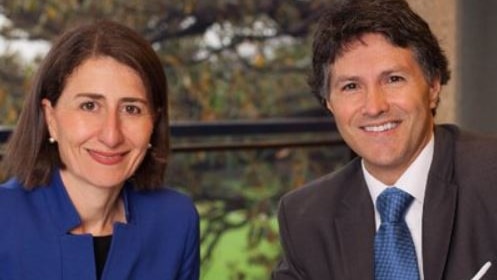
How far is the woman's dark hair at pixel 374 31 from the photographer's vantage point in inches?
76.2

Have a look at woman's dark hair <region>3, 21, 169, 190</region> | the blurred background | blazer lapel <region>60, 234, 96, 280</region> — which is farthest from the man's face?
the blurred background

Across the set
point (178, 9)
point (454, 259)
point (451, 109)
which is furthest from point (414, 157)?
point (178, 9)

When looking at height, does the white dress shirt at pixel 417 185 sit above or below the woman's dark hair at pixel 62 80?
below

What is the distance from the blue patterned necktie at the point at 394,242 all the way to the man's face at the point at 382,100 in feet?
0.24

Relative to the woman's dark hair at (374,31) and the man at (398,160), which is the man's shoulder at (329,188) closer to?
the man at (398,160)

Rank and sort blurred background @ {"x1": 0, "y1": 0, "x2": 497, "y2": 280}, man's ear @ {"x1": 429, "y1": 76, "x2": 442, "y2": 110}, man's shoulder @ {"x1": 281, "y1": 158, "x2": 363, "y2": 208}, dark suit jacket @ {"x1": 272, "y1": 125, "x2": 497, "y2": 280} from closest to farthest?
dark suit jacket @ {"x1": 272, "y1": 125, "x2": 497, "y2": 280}
man's ear @ {"x1": 429, "y1": 76, "x2": 442, "y2": 110}
man's shoulder @ {"x1": 281, "y1": 158, "x2": 363, "y2": 208}
blurred background @ {"x1": 0, "y1": 0, "x2": 497, "y2": 280}

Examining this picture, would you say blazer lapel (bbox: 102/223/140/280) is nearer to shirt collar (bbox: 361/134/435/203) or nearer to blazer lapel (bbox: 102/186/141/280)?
blazer lapel (bbox: 102/186/141/280)

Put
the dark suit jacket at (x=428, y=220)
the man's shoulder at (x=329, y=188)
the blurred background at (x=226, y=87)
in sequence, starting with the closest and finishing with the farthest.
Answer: the dark suit jacket at (x=428, y=220)
the man's shoulder at (x=329, y=188)
the blurred background at (x=226, y=87)

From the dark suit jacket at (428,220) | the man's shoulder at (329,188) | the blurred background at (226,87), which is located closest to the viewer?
the dark suit jacket at (428,220)

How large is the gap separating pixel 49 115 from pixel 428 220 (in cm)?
91

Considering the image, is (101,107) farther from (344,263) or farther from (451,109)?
(451,109)

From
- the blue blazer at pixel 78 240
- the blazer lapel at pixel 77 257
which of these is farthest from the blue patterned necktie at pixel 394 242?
the blazer lapel at pixel 77 257

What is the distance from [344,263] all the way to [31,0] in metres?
4.04

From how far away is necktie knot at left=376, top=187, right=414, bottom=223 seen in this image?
1970mm
